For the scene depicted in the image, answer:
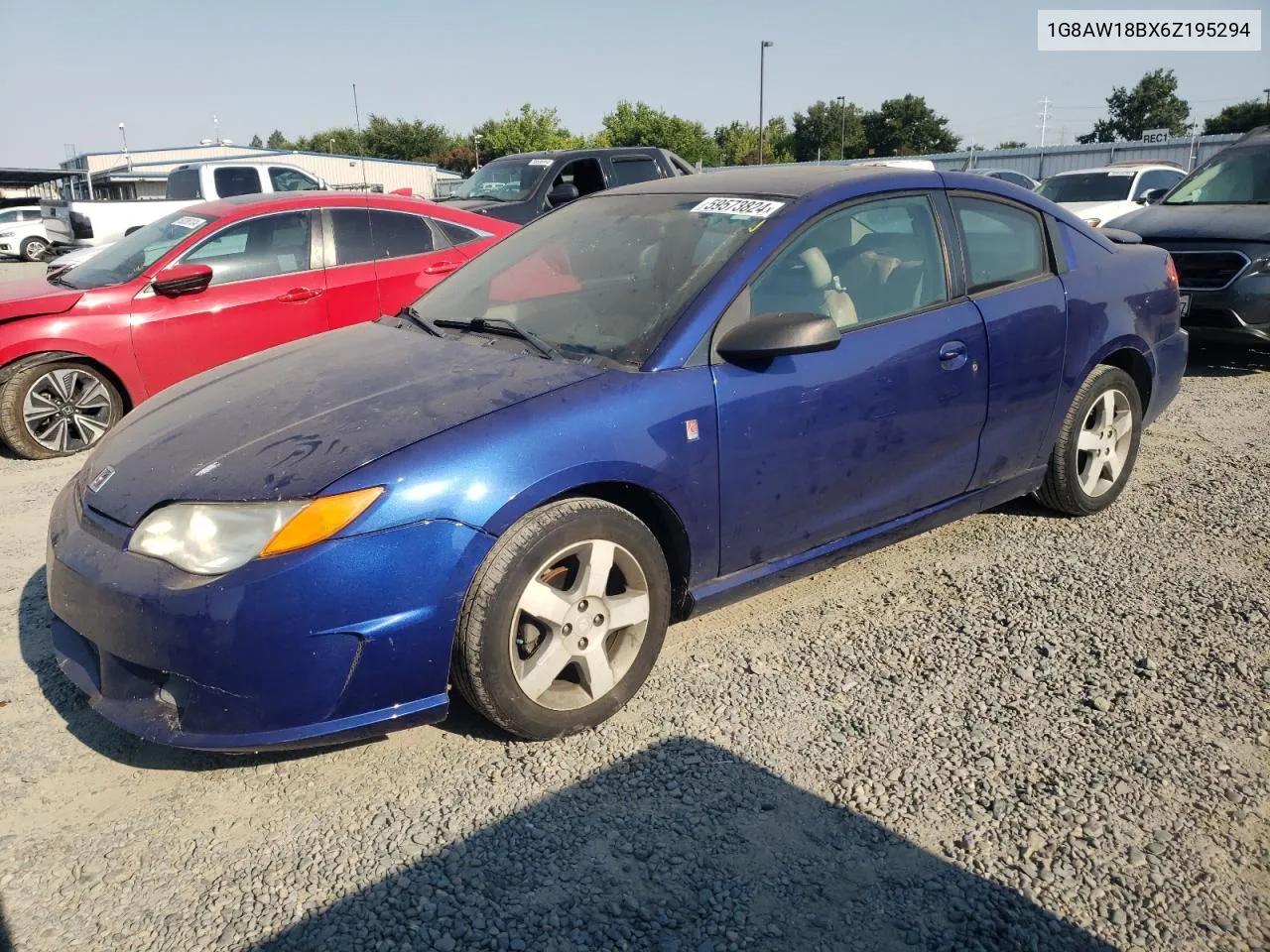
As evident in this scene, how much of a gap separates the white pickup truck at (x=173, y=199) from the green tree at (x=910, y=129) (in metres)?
70.5

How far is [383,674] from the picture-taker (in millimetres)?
2459

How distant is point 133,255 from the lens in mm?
6242

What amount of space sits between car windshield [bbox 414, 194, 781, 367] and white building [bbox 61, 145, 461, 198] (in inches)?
675

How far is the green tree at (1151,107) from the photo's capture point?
75.2 m

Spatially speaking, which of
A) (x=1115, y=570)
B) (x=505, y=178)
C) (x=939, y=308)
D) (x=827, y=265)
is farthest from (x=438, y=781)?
(x=505, y=178)

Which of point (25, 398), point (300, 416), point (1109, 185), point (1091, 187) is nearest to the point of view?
point (300, 416)

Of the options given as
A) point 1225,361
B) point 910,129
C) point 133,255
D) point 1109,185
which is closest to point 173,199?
point 133,255

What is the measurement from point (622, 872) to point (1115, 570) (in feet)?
8.64

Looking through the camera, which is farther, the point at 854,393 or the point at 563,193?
the point at 563,193

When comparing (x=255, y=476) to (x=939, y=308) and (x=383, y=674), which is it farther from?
(x=939, y=308)

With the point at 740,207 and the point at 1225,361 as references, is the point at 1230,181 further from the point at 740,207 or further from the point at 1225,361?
the point at 740,207

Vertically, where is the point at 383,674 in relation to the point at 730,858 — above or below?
above

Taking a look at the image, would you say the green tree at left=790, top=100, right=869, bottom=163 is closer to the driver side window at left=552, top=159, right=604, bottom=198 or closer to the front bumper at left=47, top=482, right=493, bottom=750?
the driver side window at left=552, top=159, right=604, bottom=198

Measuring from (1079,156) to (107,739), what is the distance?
36.3 m
